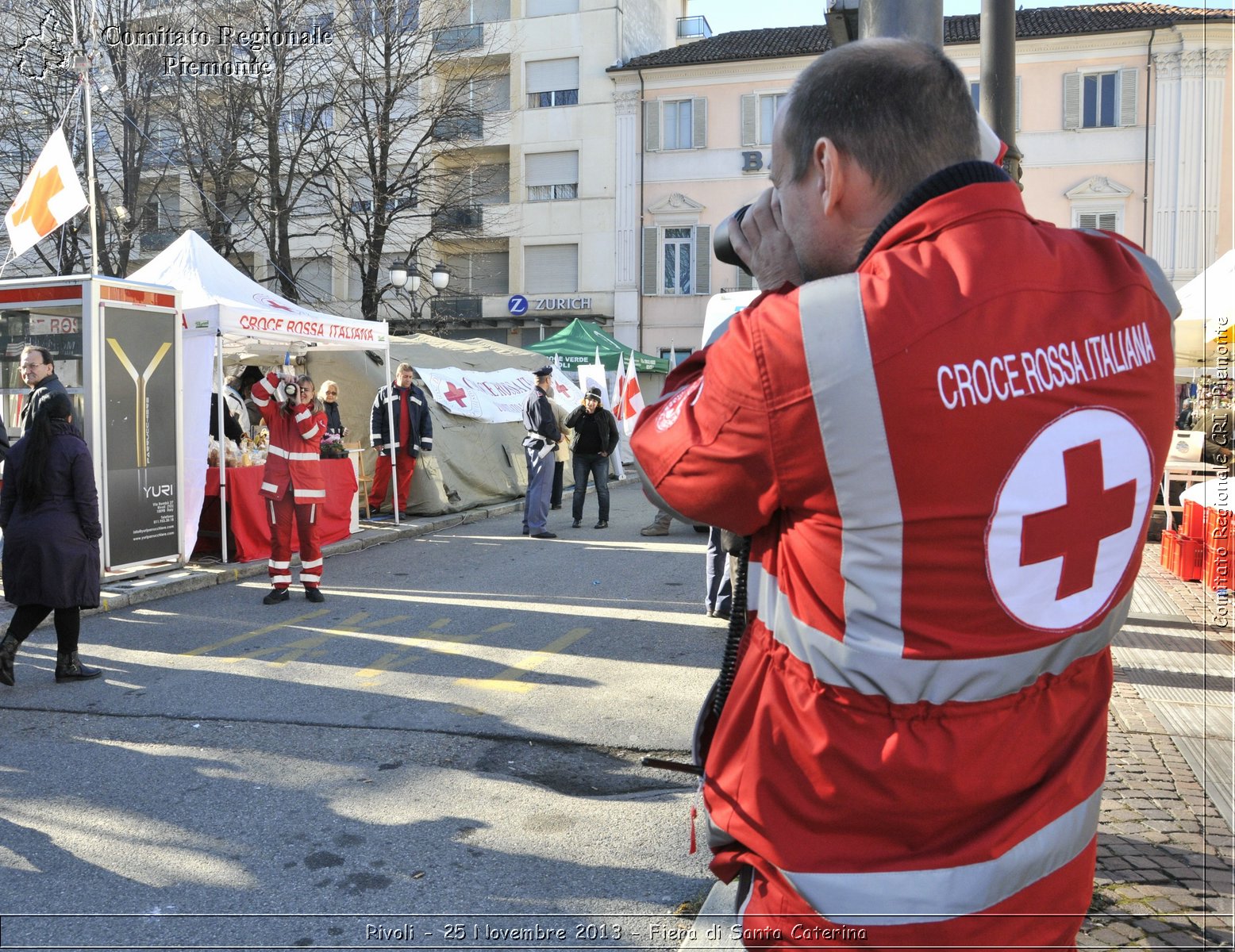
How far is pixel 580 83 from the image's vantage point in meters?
37.0

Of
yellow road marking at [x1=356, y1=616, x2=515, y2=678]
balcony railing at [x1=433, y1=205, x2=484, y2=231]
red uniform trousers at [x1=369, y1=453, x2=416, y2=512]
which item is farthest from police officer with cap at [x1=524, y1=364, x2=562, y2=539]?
balcony railing at [x1=433, y1=205, x2=484, y2=231]

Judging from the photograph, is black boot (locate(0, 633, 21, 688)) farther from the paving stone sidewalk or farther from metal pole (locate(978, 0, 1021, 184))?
metal pole (locate(978, 0, 1021, 184))

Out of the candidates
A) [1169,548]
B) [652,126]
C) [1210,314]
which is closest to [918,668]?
[1210,314]

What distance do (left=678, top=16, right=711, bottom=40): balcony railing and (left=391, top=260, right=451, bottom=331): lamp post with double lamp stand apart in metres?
14.6

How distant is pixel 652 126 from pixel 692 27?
9967 mm

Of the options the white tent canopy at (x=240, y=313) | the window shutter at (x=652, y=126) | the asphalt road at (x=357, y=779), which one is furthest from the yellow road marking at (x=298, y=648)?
the window shutter at (x=652, y=126)

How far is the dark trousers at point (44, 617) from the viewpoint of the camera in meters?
6.57

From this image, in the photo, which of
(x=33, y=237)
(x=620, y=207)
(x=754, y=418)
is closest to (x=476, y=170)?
(x=620, y=207)

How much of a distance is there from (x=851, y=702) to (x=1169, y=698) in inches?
218

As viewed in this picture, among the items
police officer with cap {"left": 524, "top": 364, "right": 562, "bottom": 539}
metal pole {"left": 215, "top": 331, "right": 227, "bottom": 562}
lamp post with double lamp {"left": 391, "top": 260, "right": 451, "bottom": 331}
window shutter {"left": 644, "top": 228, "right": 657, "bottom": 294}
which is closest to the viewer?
metal pole {"left": 215, "top": 331, "right": 227, "bottom": 562}

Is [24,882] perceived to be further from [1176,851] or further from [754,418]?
[1176,851]

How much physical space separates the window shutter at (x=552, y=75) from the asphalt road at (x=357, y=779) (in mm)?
31547

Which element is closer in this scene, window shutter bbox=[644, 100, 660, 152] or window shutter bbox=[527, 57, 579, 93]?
window shutter bbox=[644, 100, 660, 152]

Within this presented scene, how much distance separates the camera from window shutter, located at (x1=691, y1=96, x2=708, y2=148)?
35.6 m
